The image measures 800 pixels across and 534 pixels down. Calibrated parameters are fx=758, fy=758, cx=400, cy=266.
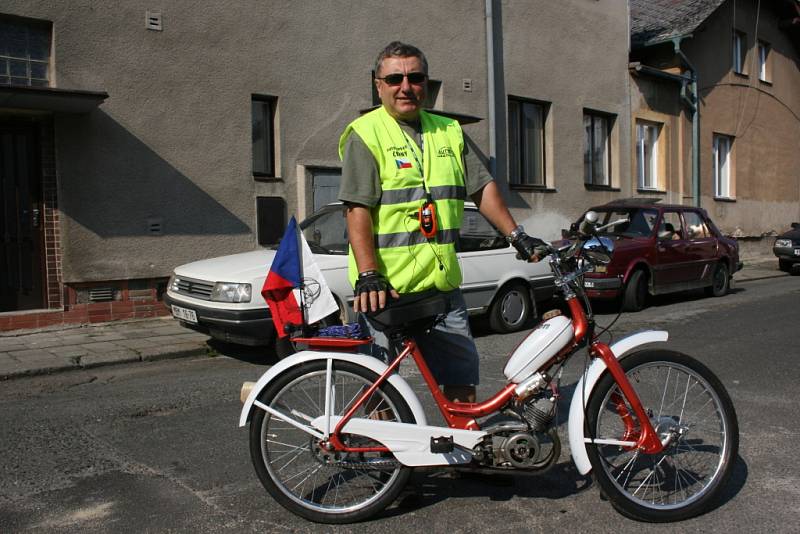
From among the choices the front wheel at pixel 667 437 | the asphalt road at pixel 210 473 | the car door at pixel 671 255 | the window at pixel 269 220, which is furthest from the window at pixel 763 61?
the front wheel at pixel 667 437

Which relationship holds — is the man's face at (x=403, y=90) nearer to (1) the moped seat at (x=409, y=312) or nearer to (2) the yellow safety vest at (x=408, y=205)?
(2) the yellow safety vest at (x=408, y=205)

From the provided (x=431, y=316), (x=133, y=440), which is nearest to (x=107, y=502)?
(x=133, y=440)

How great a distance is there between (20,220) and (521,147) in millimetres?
9408

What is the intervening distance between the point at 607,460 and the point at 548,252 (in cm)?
94

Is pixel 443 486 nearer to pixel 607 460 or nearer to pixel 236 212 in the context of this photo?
pixel 607 460

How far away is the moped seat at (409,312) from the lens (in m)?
3.27

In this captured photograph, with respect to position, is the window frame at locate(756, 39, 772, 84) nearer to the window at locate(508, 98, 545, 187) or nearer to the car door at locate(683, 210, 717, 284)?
the window at locate(508, 98, 545, 187)

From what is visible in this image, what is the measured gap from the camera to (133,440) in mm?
4738

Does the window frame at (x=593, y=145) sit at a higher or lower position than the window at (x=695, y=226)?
higher

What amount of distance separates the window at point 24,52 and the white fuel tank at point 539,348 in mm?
8120

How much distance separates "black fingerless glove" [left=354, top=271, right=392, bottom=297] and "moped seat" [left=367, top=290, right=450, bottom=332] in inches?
4.1

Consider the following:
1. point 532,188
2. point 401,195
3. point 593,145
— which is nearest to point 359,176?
point 401,195

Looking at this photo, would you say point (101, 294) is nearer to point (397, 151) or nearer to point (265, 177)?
point (265, 177)

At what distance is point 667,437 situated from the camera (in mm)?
3393
